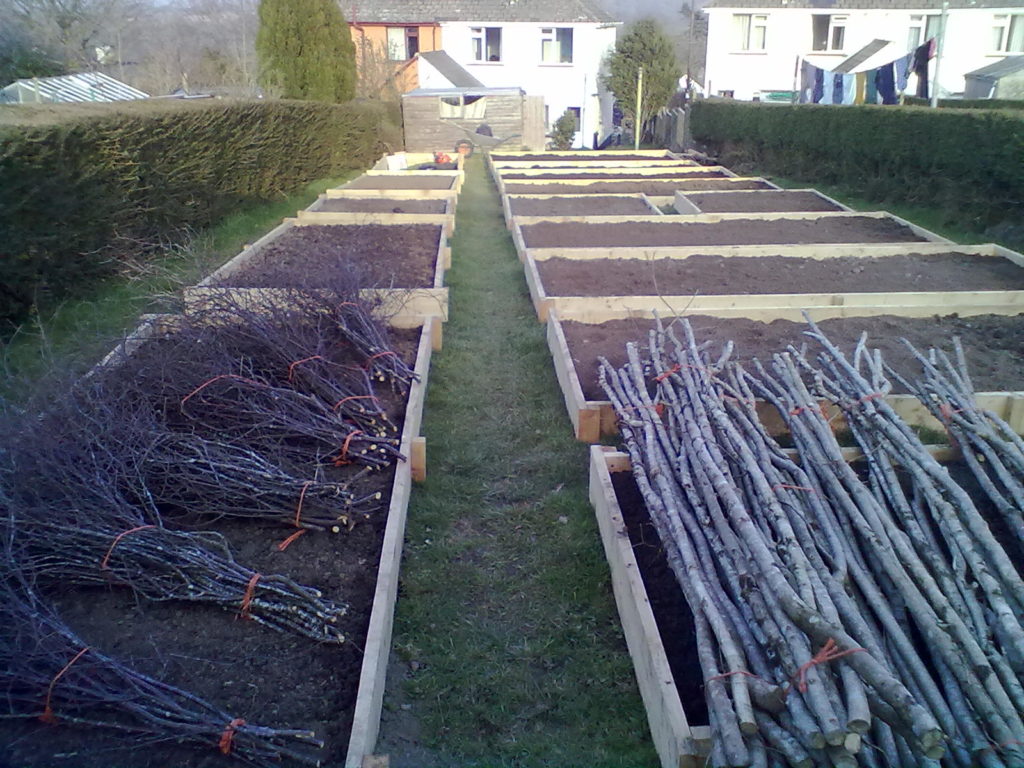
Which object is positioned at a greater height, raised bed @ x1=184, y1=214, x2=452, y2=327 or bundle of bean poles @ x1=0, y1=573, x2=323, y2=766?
raised bed @ x1=184, y1=214, x2=452, y2=327

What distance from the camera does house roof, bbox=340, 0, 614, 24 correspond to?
35.7 meters

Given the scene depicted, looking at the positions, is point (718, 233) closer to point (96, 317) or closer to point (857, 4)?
point (96, 317)

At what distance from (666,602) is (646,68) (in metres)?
32.0

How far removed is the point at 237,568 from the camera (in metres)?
3.65

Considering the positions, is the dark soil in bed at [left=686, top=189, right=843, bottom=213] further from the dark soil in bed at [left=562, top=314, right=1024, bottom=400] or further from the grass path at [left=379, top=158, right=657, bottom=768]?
the grass path at [left=379, top=158, right=657, bottom=768]

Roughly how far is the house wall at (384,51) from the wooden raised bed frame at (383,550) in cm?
2149

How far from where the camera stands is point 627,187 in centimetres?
1609

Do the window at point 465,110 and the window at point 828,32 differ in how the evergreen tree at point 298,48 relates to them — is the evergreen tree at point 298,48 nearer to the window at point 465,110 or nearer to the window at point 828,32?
the window at point 465,110

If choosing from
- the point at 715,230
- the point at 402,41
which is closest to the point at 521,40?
the point at 402,41

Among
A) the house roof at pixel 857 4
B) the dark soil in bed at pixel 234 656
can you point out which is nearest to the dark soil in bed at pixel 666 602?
the dark soil in bed at pixel 234 656

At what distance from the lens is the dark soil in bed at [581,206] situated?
13413mm

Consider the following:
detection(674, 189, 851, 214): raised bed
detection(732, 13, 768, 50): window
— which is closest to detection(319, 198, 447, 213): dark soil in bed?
detection(674, 189, 851, 214): raised bed

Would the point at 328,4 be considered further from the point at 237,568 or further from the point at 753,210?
the point at 237,568

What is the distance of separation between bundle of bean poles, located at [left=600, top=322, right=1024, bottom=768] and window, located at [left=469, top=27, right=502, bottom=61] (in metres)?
34.8
